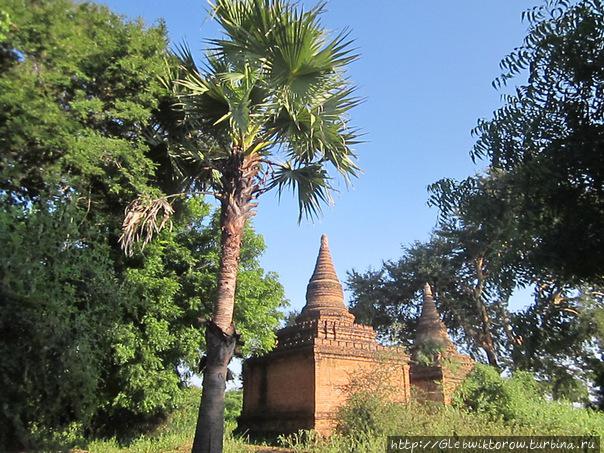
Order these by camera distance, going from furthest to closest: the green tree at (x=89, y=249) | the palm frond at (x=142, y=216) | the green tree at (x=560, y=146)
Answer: the palm frond at (x=142, y=216), the green tree at (x=89, y=249), the green tree at (x=560, y=146)

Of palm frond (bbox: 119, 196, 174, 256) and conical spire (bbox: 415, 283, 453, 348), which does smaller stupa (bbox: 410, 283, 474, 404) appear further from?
palm frond (bbox: 119, 196, 174, 256)

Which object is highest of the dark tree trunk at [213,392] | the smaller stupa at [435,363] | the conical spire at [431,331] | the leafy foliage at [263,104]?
the leafy foliage at [263,104]

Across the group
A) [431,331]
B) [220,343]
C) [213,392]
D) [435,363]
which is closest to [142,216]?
[220,343]

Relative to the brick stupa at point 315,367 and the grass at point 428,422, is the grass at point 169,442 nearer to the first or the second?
the grass at point 428,422

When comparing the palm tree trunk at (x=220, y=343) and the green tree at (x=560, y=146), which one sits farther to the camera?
the palm tree trunk at (x=220, y=343)

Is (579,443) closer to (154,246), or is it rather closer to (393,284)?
(154,246)

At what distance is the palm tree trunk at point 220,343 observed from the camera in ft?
24.5

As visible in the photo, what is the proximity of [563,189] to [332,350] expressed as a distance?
1188cm

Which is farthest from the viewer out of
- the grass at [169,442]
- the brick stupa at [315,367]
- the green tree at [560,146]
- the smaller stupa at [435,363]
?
the smaller stupa at [435,363]

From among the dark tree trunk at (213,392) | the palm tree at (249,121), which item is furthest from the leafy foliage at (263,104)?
the dark tree trunk at (213,392)

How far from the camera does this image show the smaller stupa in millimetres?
17859

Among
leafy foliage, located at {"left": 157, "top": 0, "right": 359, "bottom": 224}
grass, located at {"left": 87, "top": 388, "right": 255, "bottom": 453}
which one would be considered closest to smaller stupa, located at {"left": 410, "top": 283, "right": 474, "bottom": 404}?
grass, located at {"left": 87, "top": 388, "right": 255, "bottom": 453}

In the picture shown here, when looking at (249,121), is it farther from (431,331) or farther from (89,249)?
(431,331)

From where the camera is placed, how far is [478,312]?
3017 cm
